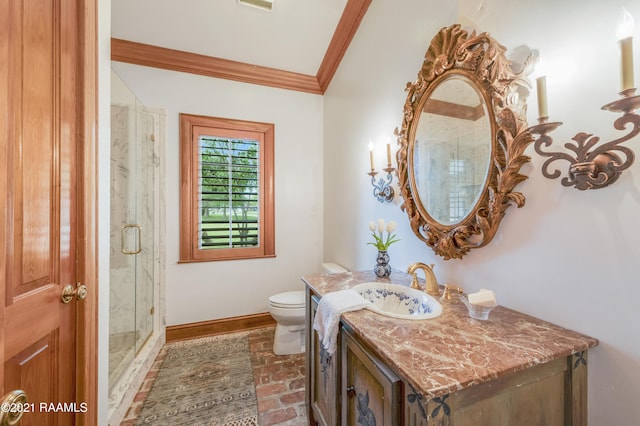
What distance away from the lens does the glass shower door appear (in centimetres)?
183

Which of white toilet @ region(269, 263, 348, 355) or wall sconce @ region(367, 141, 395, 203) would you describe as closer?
wall sconce @ region(367, 141, 395, 203)

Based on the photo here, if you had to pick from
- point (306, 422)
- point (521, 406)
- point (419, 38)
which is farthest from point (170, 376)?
point (419, 38)

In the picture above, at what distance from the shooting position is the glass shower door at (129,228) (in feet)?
6.02

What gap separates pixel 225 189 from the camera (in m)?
2.56

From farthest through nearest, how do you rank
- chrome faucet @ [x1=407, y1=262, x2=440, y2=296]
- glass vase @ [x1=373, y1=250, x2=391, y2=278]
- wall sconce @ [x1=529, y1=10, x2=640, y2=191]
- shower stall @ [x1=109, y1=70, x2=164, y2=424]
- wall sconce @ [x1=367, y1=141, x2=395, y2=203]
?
shower stall @ [x1=109, y1=70, x2=164, y2=424]
wall sconce @ [x1=367, y1=141, x2=395, y2=203]
glass vase @ [x1=373, y1=250, x2=391, y2=278]
chrome faucet @ [x1=407, y1=262, x2=440, y2=296]
wall sconce @ [x1=529, y1=10, x2=640, y2=191]

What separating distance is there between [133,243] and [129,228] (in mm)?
149

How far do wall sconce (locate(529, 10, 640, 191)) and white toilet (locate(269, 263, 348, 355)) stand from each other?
1824mm

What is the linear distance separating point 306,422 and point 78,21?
223cm

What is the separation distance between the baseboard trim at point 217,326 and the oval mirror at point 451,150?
84.4 inches

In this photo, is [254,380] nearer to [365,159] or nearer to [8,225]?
[8,225]

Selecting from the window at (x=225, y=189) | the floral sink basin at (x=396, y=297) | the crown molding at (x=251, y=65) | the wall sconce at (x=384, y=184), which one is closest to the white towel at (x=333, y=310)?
the floral sink basin at (x=396, y=297)

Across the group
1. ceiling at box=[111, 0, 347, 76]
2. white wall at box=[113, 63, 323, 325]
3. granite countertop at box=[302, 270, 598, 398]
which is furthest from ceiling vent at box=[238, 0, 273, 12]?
granite countertop at box=[302, 270, 598, 398]

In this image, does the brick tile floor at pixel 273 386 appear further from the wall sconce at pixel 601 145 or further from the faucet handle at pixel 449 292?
the wall sconce at pixel 601 145

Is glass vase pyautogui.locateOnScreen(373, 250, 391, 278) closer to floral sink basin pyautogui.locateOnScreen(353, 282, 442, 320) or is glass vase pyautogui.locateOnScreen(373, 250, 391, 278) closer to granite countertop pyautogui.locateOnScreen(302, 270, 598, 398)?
floral sink basin pyautogui.locateOnScreen(353, 282, 442, 320)
